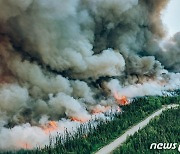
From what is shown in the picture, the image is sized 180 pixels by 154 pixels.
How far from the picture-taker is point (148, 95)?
281 ft

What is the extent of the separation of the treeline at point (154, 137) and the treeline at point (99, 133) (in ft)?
14.5

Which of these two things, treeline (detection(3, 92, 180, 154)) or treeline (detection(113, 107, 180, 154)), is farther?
treeline (detection(3, 92, 180, 154))

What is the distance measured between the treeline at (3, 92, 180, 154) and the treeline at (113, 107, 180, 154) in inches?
174

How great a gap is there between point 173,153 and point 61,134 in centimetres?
2187

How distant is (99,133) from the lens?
5878 centimetres

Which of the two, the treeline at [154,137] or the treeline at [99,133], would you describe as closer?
the treeline at [154,137]

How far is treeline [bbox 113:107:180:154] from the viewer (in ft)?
153

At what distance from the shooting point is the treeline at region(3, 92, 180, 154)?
175ft

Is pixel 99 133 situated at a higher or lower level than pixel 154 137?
higher

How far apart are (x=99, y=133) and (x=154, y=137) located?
1040 cm

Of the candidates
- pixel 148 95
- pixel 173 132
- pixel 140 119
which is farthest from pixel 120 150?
pixel 148 95

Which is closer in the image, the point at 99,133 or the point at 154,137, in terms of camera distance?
the point at 154,137

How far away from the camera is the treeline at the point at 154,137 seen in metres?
46.5

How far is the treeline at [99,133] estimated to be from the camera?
53.2 meters
